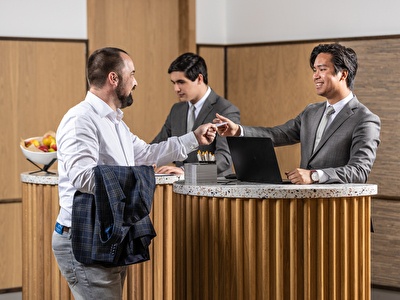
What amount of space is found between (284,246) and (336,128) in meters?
0.93

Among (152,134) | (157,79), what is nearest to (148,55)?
(157,79)

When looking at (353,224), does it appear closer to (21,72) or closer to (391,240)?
(391,240)

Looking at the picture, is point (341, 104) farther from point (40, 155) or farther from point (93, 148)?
point (40, 155)

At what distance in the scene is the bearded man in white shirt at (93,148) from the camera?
10.7ft

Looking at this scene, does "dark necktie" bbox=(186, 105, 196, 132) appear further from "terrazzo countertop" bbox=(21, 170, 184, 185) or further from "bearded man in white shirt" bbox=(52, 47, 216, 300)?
"bearded man in white shirt" bbox=(52, 47, 216, 300)

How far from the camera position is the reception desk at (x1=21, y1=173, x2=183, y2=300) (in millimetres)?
4672

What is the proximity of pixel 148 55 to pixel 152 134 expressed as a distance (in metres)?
0.72

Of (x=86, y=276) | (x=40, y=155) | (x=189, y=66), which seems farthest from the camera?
(x=189, y=66)

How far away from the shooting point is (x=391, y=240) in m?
6.04

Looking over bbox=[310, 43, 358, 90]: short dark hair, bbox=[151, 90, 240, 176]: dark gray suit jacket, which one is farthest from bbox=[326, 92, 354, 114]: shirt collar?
bbox=[151, 90, 240, 176]: dark gray suit jacket

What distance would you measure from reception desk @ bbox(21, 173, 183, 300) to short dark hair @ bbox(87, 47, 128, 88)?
120 centimetres

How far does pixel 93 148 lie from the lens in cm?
331

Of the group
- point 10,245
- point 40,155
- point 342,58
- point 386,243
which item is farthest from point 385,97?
point 10,245

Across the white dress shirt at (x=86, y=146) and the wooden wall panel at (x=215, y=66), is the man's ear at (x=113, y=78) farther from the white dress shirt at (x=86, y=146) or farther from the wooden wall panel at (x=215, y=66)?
the wooden wall panel at (x=215, y=66)
